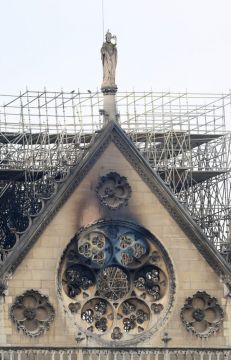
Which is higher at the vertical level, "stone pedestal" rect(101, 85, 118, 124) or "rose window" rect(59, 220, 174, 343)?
"stone pedestal" rect(101, 85, 118, 124)

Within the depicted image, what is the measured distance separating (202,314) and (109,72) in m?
8.04

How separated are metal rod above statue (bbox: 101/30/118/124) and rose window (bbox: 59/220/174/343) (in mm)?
3757

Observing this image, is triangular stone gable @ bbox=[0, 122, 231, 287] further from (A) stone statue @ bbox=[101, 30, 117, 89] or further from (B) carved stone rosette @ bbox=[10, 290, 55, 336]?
(B) carved stone rosette @ bbox=[10, 290, 55, 336]

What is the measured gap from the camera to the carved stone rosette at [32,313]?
58.7m

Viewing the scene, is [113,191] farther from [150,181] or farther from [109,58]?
[109,58]

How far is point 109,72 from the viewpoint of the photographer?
201 ft

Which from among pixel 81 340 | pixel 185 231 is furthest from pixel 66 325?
pixel 185 231

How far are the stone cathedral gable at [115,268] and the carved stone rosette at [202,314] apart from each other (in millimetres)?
30

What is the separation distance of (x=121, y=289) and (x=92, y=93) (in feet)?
32.5

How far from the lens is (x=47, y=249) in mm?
59156

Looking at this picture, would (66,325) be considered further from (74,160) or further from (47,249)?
(74,160)

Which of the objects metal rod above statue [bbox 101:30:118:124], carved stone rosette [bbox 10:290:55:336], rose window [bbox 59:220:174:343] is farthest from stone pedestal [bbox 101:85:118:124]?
carved stone rosette [bbox 10:290:55:336]

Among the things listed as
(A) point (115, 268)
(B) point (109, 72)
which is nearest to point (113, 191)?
(A) point (115, 268)

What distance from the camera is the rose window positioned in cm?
5944
